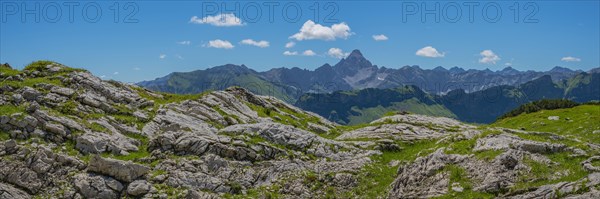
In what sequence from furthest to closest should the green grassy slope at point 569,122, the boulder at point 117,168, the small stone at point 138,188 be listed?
→ the green grassy slope at point 569,122
the boulder at point 117,168
the small stone at point 138,188

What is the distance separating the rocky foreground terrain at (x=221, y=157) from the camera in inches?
1177

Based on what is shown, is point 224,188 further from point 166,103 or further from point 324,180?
point 166,103

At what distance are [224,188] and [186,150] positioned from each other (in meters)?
6.12

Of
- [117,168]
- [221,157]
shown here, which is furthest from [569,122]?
[117,168]

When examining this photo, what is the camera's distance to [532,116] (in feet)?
283

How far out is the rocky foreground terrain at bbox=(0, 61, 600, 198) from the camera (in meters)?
29.9

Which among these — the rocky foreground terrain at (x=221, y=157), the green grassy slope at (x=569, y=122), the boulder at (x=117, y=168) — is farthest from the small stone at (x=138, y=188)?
the green grassy slope at (x=569, y=122)

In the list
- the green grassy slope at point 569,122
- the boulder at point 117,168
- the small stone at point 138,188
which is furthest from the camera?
the green grassy slope at point 569,122

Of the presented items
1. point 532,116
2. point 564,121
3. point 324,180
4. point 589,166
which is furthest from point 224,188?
point 532,116

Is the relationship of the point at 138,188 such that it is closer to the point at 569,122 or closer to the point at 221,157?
the point at 221,157

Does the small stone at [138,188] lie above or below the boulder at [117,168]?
below

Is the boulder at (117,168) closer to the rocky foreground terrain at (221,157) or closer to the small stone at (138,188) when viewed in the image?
the rocky foreground terrain at (221,157)

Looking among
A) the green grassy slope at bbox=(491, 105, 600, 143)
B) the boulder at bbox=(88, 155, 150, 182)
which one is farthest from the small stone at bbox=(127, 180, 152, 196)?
the green grassy slope at bbox=(491, 105, 600, 143)

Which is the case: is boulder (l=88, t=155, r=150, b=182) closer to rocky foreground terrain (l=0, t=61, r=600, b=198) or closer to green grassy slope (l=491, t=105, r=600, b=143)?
rocky foreground terrain (l=0, t=61, r=600, b=198)
